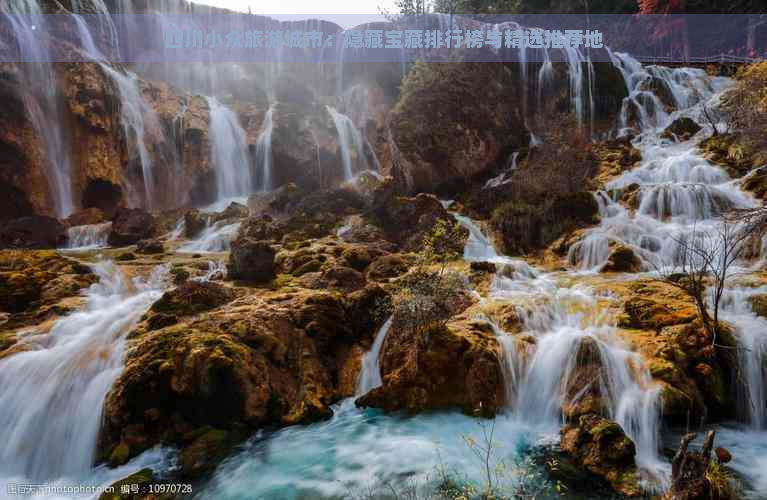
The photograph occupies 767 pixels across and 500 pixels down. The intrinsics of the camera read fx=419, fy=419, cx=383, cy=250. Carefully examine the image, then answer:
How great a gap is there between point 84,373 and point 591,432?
8.61 metres

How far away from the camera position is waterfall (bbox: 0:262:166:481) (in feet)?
21.7

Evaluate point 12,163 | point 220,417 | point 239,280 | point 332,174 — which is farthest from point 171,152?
point 220,417

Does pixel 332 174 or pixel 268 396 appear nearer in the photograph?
pixel 268 396

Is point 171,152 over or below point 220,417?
over

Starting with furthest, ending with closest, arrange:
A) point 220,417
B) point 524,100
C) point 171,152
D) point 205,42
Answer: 1. point 205,42
2. point 524,100
3. point 171,152
4. point 220,417

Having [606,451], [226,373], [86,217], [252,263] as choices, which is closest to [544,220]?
[252,263]

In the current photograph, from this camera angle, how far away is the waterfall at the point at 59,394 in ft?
21.7

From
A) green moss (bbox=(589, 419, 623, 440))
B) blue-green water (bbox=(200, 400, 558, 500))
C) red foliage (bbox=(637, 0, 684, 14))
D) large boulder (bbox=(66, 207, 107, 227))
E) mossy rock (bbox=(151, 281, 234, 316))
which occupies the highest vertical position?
red foliage (bbox=(637, 0, 684, 14))

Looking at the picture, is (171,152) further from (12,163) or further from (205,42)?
(205,42)

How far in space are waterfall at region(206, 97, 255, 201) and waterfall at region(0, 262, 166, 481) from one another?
50.3 feet

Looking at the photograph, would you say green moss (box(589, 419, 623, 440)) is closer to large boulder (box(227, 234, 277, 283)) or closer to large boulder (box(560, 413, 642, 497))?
large boulder (box(560, 413, 642, 497))

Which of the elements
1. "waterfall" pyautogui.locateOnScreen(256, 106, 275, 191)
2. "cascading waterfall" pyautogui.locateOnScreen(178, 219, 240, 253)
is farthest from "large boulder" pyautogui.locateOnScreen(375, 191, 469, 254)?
"waterfall" pyautogui.locateOnScreen(256, 106, 275, 191)

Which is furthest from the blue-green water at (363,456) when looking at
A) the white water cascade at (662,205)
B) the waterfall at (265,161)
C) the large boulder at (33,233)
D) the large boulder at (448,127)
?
the waterfall at (265,161)

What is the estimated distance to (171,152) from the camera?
2222cm
